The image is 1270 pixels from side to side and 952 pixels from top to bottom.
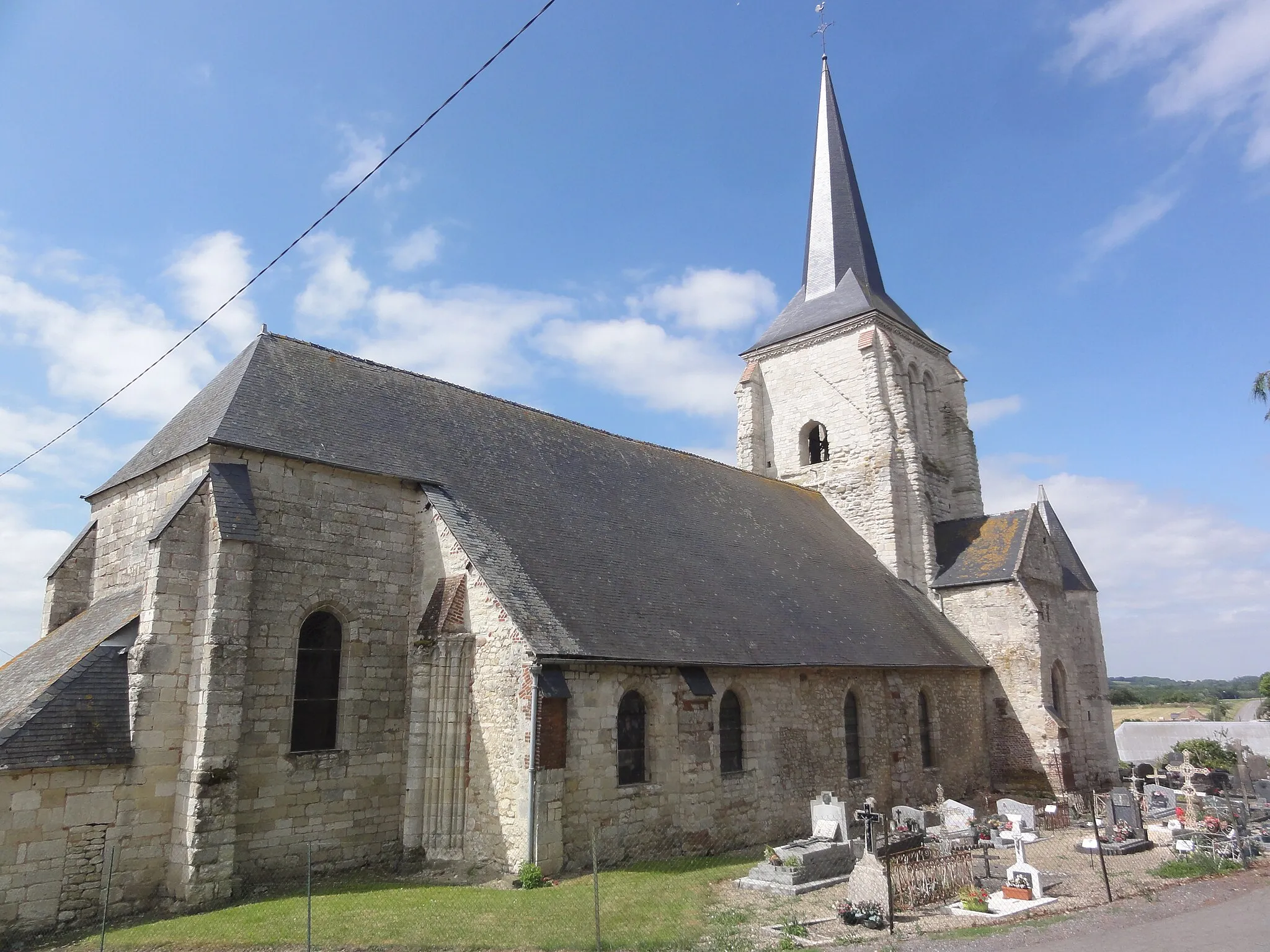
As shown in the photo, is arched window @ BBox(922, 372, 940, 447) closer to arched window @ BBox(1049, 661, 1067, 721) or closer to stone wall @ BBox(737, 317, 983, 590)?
stone wall @ BBox(737, 317, 983, 590)

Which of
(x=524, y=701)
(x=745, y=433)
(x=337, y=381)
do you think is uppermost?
(x=745, y=433)

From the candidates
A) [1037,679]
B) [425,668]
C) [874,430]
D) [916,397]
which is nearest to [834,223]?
[916,397]

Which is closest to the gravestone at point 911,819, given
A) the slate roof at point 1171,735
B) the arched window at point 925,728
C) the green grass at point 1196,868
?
the green grass at point 1196,868

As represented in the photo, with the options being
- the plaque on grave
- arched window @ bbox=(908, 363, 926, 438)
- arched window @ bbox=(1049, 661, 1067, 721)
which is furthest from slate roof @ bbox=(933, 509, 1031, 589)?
the plaque on grave

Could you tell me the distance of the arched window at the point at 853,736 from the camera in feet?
55.3

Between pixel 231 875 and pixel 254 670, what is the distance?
2522mm

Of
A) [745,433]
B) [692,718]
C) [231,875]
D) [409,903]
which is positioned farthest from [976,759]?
[231,875]

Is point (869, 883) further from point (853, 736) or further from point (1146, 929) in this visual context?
point (853, 736)

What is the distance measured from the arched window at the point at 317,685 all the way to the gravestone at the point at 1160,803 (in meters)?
15.4

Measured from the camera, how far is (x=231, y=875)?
10.5m

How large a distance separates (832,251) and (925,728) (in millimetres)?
16479

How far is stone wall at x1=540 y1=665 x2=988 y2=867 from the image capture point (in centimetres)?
1217

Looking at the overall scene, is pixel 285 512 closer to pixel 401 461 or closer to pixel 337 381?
pixel 401 461

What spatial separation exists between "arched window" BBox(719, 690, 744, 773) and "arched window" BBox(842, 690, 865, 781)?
2936 mm
